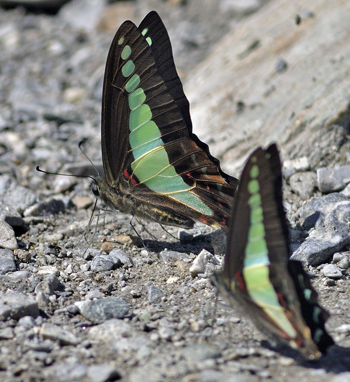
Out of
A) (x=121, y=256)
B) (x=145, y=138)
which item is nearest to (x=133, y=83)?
(x=145, y=138)

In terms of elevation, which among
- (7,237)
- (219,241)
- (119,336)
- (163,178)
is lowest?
(119,336)

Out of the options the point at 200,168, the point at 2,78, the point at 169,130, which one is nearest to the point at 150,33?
the point at 169,130

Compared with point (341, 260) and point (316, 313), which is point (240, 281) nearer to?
point (316, 313)

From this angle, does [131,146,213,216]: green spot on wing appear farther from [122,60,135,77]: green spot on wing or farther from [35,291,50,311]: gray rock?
[35,291,50,311]: gray rock

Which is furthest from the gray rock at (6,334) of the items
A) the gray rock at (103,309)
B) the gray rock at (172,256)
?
the gray rock at (172,256)

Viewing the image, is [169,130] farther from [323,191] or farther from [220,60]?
[220,60]

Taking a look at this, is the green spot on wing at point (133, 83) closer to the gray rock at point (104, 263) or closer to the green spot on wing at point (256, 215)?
the gray rock at point (104, 263)
